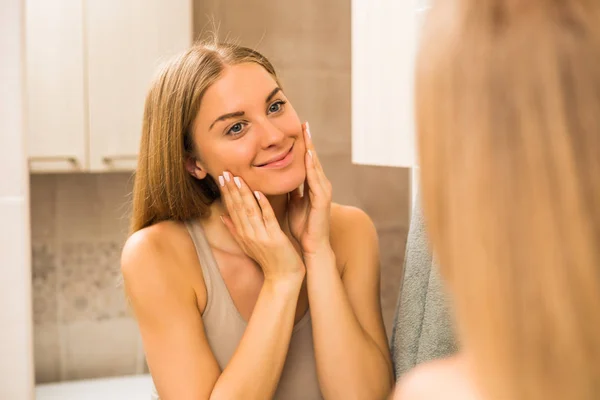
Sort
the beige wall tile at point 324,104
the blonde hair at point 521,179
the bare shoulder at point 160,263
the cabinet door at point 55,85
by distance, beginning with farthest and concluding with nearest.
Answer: the beige wall tile at point 324,104, the cabinet door at point 55,85, the bare shoulder at point 160,263, the blonde hair at point 521,179

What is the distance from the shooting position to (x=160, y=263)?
3.34 ft

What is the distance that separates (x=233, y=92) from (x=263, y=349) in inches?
14.8

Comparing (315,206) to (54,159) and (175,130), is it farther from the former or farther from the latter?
(54,159)

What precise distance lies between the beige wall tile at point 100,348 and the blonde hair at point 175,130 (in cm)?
64

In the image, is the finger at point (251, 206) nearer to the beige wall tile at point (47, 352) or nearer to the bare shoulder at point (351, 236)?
the bare shoulder at point (351, 236)

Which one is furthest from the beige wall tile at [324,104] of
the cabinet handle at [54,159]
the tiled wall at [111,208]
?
the cabinet handle at [54,159]

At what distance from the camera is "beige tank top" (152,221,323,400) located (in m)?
1.05

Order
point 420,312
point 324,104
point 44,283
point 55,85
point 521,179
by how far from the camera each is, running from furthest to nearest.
Result: point 324,104 < point 44,283 < point 55,85 < point 420,312 < point 521,179

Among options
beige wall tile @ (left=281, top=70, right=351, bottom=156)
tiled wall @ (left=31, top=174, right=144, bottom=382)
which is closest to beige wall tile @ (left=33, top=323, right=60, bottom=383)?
tiled wall @ (left=31, top=174, right=144, bottom=382)

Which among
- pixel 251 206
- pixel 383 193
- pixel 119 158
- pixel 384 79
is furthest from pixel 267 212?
pixel 383 193

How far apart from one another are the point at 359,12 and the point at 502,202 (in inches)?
33.3

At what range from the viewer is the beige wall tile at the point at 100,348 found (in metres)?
1.61

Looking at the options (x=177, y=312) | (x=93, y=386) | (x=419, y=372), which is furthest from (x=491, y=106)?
(x=93, y=386)

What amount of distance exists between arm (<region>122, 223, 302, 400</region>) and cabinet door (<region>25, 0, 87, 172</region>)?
20.4 inches
